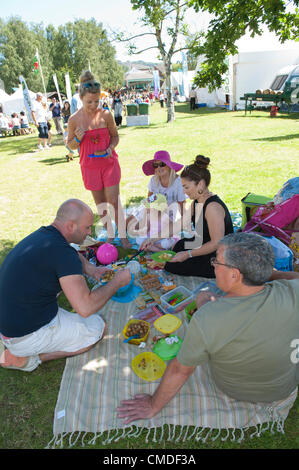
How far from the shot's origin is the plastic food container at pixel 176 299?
128 inches

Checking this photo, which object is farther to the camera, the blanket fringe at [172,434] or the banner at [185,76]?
the banner at [185,76]

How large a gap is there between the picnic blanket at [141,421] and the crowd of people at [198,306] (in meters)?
0.13

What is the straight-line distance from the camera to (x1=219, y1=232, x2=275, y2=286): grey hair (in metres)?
1.63

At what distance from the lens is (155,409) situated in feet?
6.95

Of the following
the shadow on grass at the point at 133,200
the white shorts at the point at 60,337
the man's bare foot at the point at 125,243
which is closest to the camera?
the white shorts at the point at 60,337

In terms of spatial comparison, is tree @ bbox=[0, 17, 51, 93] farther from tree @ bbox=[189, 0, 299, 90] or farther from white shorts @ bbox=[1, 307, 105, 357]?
white shorts @ bbox=[1, 307, 105, 357]

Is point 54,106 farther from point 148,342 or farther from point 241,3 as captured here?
point 148,342

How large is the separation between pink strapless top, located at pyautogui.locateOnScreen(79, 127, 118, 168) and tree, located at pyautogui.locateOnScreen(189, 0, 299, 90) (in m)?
1.70

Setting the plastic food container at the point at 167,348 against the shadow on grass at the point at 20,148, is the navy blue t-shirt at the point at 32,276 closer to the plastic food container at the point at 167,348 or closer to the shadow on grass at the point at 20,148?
the plastic food container at the point at 167,348

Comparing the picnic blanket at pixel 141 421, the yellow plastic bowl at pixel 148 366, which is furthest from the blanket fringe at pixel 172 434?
the yellow plastic bowl at pixel 148 366

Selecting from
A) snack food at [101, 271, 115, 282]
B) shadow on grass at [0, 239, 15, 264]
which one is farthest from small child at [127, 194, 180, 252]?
shadow on grass at [0, 239, 15, 264]

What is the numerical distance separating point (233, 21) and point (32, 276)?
3814mm

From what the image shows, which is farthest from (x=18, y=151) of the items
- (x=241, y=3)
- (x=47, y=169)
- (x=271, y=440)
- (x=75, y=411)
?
(x=271, y=440)

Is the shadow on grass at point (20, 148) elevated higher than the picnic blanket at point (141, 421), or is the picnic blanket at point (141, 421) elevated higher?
the shadow on grass at point (20, 148)
